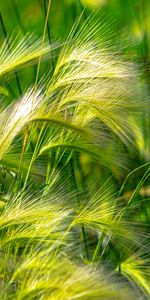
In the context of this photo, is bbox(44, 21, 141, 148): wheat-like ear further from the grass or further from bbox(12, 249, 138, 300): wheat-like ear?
bbox(12, 249, 138, 300): wheat-like ear

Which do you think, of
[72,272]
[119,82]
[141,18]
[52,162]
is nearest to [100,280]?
[72,272]

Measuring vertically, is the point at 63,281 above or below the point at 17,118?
below

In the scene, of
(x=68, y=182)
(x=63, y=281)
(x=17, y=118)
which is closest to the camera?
(x=63, y=281)

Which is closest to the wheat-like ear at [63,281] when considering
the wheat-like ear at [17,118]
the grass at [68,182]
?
the grass at [68,182]

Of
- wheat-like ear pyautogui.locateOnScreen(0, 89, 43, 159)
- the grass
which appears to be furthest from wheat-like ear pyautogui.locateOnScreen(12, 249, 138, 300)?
wheat-like ear pyautogui.locateOnScreen(0, 89, 43, 159)

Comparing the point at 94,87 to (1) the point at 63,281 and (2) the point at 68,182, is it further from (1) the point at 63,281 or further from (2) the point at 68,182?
(1) the point at 63,281

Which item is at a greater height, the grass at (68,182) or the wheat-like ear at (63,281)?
the grass at (68,182)

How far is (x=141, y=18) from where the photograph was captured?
95.1 inches

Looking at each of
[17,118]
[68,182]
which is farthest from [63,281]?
[68,182]

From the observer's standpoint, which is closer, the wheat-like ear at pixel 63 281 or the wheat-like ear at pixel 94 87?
the wheat-like ear at pixel 63 281

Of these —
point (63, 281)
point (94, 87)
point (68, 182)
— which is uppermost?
point (94, 87)

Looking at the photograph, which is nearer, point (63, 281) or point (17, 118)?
point (63, 281)

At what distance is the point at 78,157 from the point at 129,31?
0.40 meters

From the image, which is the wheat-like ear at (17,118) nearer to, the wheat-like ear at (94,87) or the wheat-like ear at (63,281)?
the wheat-like ear at (94,87)
